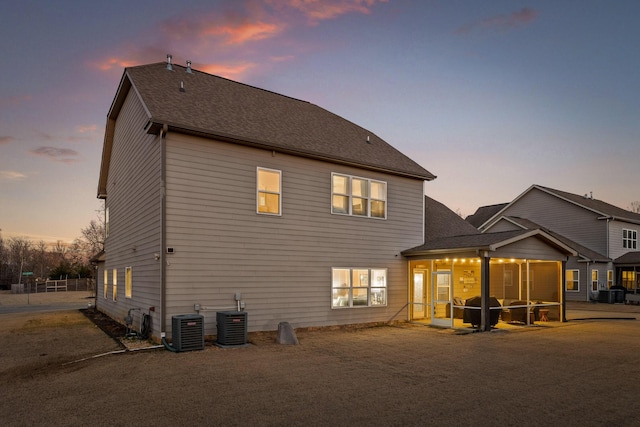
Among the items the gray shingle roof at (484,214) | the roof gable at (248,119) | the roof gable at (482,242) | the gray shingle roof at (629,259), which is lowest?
the gray shingle roof at (629,259)

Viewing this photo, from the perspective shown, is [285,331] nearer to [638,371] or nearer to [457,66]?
[638,371]

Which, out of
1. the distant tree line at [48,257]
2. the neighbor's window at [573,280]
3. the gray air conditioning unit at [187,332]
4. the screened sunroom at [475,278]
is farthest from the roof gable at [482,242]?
the distant tree line at [48,257]

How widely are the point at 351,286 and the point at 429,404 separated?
9.10m

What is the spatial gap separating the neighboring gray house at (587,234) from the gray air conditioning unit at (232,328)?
25249 millimetres

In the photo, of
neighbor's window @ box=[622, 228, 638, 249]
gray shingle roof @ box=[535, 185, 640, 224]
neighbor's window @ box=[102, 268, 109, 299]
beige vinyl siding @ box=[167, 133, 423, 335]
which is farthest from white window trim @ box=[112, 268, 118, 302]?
neighbor's window @ box=[622, 228, 638, 249]

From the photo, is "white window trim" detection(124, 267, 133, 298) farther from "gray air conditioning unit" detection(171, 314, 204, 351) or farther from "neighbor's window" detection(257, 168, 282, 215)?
"neighbor's window" detection(257, 168, 282, 215)

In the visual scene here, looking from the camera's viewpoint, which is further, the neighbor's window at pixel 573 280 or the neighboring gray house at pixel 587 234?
the neighbor's window at pixel 573 280

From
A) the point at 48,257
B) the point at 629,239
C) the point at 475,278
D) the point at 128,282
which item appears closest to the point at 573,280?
the point at 629,239

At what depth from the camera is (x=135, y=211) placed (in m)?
15.0

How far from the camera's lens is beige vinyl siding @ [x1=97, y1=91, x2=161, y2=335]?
12477 millimetres

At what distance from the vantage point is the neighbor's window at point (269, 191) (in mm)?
13797

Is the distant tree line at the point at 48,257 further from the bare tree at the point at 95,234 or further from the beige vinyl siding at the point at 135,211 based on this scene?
the beige vinyl siding at the point at 135,211

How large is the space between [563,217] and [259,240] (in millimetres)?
29694

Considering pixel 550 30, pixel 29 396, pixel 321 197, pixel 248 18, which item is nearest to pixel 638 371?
pixel 321 197
